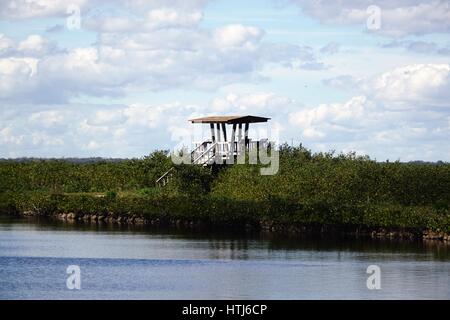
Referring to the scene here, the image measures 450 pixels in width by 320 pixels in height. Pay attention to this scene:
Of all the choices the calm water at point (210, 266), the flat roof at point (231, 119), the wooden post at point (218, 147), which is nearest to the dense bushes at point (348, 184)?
the wooden post at point (218, 147)

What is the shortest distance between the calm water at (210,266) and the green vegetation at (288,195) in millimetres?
3899

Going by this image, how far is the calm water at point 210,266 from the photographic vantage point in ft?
145

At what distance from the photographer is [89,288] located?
147 ft

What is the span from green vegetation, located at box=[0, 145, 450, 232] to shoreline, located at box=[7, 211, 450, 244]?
30 centimetres

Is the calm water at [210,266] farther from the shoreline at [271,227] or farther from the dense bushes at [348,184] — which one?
the dense bushes at [348,184]

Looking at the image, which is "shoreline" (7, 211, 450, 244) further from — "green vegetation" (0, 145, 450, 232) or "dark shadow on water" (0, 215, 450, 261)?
"dark shadow on water" (0, 215, 450, 261)

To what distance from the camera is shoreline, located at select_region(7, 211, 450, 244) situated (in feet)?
204

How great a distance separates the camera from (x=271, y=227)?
67.4 metres

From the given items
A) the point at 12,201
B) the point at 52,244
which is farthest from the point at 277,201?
the point at 12,201

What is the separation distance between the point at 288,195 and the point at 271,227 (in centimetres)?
411

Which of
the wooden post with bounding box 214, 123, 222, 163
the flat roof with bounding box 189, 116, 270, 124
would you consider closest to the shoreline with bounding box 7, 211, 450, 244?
the wooden post with bounding box 214, 123, 222, 163
